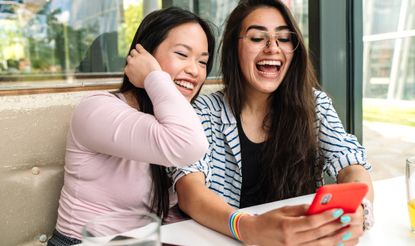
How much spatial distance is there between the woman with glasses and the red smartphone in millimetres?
650

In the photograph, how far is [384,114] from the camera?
3.16 m

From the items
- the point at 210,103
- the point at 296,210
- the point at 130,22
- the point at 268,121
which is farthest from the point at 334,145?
the point at 130,22

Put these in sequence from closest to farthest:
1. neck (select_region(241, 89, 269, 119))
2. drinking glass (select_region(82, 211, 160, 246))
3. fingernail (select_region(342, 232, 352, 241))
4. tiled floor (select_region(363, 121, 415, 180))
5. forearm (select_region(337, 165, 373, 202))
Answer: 1. drinking glass (select_region(82, 211, 160, 246))
2. fingernail (select_region(342, 232, 352, 241))
3. forearm (select_region(337, 165, 373, 202))
4. neck (select_region(241, 89, 269, 119))
5. tiled floor (select_region(363, 121, 415, 180))

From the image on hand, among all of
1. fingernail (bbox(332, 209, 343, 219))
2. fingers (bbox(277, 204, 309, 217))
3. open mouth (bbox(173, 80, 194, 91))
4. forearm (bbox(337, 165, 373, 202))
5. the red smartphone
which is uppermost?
open mouth (bbox(173, 80, 194, 91))

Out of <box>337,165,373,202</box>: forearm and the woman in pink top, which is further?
<box>337,165,373,202</box>: forearm

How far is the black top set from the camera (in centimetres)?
161

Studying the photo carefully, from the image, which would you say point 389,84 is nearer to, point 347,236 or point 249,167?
point 249,167

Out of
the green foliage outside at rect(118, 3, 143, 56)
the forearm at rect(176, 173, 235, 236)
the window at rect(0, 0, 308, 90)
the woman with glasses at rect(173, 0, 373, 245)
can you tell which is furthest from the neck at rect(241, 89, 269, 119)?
the green foliage outside at rect(118, 3, 143, 56)

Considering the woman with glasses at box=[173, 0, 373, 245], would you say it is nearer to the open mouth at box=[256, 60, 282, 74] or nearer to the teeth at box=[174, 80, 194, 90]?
the open mouth at box=[256, 60, 282, 74]

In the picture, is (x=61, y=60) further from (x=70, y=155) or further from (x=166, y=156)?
(x=166, y=156)

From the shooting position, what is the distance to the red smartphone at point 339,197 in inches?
31.2

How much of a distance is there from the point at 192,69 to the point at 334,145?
0.63 m

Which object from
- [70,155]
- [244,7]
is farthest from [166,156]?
[244,7]

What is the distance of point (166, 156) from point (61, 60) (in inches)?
96.0
